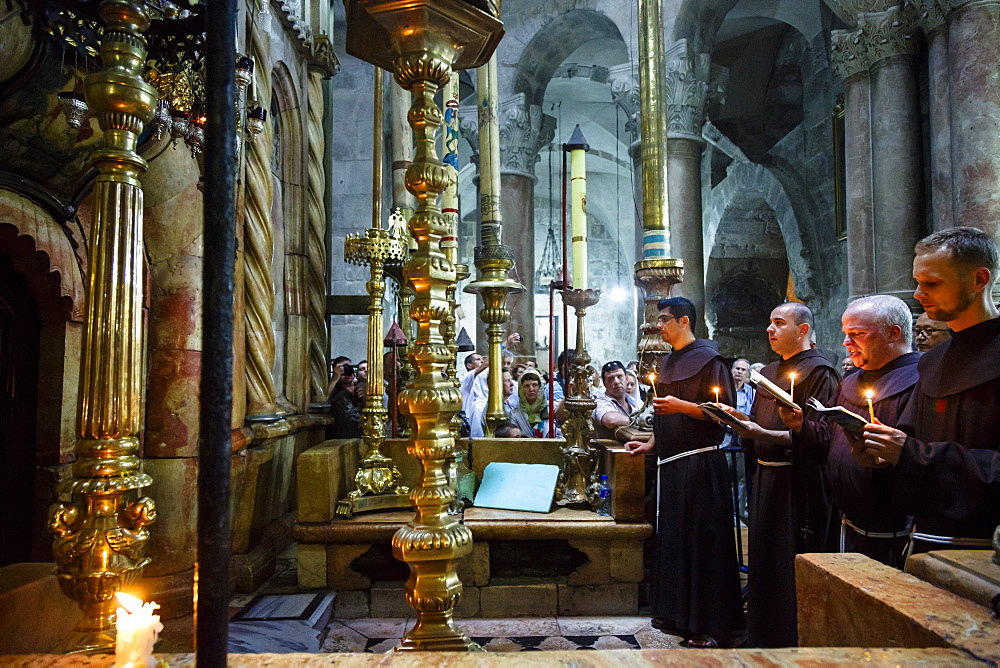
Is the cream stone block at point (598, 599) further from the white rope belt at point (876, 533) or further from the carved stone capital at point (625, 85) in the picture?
the carved stone capital at point (625, 85)

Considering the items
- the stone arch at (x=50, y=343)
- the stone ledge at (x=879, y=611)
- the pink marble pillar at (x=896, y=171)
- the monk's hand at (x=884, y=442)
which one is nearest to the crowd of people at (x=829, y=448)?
the monk's hand at (x=884, y=442)

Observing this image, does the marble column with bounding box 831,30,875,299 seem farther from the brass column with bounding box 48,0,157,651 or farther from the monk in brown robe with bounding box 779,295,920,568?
the brass column with bounding box 48,0,157,651

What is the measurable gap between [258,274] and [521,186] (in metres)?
7.01

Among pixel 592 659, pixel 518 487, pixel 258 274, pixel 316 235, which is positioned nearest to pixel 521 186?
pixel 316 235

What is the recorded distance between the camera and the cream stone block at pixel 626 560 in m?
3.58

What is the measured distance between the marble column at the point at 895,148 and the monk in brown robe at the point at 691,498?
3849mm

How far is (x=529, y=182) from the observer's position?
10727 millimetres

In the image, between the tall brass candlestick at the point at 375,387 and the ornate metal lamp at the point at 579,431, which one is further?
the ornate metal lamp at the point at 579,431

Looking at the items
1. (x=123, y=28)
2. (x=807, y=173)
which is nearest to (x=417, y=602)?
(x=123, y=28)

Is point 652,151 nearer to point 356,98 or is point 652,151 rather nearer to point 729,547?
point 729,547

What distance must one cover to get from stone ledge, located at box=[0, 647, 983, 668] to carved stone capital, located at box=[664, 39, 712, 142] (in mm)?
7873

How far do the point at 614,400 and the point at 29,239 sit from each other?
3852 millimetres

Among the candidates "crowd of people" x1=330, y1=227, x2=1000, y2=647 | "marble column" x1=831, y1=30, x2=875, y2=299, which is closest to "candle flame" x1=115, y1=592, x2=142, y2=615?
"crowd of people" x1=330, y1=227, x2=1000, y2=647

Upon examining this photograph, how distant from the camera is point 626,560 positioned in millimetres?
3590
